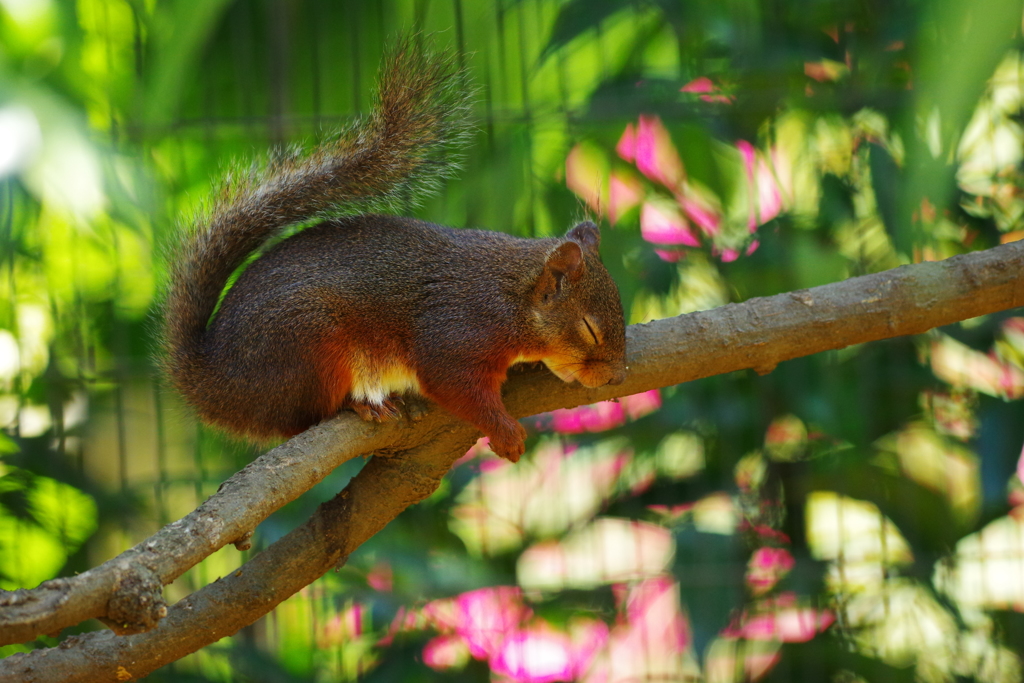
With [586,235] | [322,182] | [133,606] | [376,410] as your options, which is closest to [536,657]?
[586,235]

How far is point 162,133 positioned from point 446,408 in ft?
5.10

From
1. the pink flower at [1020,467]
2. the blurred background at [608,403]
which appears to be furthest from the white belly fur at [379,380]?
→ the pink flower at [1020,467]

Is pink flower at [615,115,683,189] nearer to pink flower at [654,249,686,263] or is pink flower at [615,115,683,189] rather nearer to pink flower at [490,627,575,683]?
pink flower at [654,249,686,263]

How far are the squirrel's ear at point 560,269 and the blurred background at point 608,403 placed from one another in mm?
804

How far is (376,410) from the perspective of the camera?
141 centimetres

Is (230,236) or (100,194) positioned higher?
(230,236)

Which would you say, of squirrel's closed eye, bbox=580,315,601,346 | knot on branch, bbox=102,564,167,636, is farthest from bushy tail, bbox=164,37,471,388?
knot on branch, bbox=102,564,167,636

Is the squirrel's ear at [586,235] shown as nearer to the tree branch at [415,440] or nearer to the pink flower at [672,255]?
the tree branch at [415,440]

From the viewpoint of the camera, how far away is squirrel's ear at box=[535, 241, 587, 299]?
1.62 m

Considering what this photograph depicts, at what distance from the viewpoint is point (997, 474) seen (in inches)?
97.4

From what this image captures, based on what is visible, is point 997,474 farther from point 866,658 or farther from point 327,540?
point 327,540

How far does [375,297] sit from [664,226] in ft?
4.61

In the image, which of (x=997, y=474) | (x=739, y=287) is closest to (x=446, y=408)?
(x=739, y=287)

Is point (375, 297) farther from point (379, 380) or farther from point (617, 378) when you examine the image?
point (617, 378)
